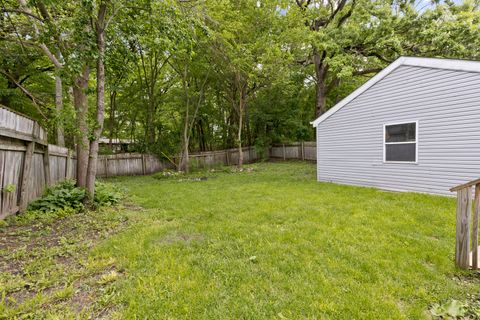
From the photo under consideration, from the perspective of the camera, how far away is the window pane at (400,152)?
6.13 m

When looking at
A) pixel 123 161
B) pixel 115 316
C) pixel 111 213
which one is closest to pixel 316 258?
pixel 115 316

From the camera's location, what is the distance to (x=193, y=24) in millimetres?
5789

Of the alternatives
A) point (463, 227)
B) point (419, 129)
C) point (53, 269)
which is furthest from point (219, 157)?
point (463, 227)

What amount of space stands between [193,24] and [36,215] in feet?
18.0

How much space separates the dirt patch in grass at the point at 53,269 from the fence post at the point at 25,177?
527 mm

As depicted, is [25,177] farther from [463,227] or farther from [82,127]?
[463,227]

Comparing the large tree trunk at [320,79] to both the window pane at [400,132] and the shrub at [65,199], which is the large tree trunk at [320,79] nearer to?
the window pane at [400,132]

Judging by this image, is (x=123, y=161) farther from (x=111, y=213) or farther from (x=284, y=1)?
(x=284, y=1)

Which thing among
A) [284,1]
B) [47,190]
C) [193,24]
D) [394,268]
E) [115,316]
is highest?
[284,1]

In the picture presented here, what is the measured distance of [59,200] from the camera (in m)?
4.95

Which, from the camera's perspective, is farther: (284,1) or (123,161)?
(123,161)

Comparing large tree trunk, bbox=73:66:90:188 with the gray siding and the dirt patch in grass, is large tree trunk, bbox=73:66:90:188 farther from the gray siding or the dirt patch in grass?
the gray siding

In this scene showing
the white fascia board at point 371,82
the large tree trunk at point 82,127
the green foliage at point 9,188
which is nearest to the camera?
the green foliage at point 9,188

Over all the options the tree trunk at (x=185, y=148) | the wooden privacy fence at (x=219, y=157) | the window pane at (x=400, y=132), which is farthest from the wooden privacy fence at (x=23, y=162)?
the window pane at (x=400, y=132)
